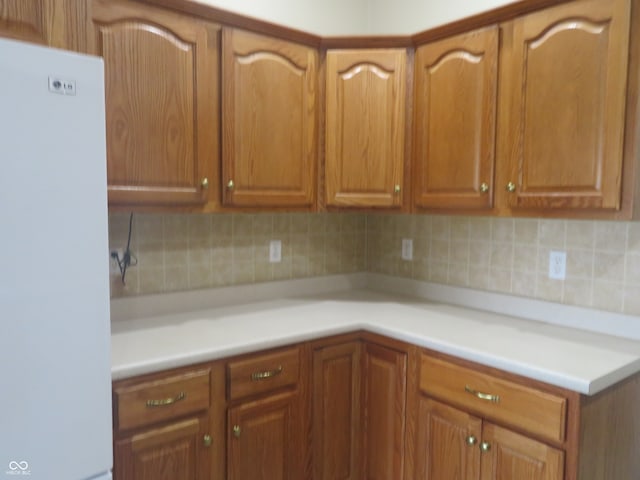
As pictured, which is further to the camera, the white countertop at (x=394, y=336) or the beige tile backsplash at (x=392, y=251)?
the beige tile backsplash at (x=392, y=251)

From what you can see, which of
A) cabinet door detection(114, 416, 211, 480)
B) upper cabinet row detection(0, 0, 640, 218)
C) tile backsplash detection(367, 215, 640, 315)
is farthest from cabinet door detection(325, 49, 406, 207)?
cabinet door detection(114, 416, 211, 480)

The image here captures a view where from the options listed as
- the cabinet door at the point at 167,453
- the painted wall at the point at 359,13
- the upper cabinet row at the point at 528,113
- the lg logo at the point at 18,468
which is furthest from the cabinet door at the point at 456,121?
the lg logo at the point at 18,468

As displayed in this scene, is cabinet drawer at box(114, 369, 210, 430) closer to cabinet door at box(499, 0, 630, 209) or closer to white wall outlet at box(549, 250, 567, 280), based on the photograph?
cabinet door at box(499, 0, 630, 209)

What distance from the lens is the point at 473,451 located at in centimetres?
165

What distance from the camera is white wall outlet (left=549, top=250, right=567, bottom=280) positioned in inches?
76.4

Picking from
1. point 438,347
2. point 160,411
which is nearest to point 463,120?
point 438,347

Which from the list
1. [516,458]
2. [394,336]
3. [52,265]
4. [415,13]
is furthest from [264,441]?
[415,13]

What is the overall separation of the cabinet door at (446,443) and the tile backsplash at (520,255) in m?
0.66

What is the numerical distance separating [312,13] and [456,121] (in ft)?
3.45

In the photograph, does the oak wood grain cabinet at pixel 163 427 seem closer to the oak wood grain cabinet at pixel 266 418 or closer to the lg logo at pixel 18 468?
the oak wood grain cabinet at pixel 266 418

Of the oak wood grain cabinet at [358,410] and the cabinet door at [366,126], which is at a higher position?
the cabinet door at [366,126]

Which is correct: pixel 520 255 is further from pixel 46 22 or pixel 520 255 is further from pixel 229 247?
pixel 46 22

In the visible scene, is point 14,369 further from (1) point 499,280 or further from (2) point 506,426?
(1) point 499,280

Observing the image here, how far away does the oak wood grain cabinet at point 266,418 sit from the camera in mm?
1710
